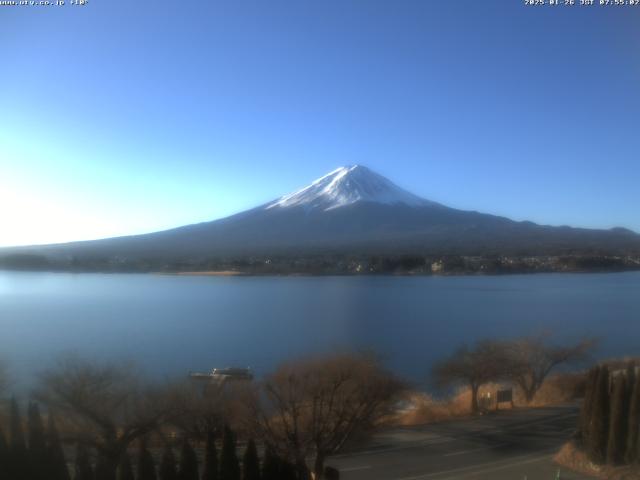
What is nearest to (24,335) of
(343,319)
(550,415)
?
(343,319)

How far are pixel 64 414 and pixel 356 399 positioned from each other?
2.59 metres

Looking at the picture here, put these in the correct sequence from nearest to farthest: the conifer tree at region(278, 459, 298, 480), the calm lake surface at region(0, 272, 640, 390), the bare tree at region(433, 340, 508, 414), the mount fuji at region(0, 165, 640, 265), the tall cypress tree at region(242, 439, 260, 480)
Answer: the tall cypress tree at region(242, 439, 260, 480)
the conifer tree at region(278, 459, 298, 480)
the bare tree at region(433, 340, 508, 414)
the calm lake surface at region(0, 272, 640, 390)
the mount fuji at region(0, 165, 640, 265)

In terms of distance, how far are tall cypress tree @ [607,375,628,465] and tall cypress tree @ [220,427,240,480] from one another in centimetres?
317

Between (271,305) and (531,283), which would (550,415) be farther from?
(531,283)

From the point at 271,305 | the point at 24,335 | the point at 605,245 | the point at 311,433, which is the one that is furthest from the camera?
the point at 605,245

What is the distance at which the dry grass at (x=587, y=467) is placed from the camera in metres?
4.77

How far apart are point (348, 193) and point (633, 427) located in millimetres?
52734

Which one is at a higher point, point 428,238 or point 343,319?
point 428,238

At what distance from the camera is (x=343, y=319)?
1628 cm

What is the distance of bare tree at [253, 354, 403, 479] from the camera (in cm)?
507

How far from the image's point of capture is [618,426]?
5098mm

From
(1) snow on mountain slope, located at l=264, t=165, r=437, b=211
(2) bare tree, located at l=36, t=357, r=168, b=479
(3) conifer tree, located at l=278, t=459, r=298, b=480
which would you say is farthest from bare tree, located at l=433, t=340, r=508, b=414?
(1) snow on mountain slope, located at l=264, t=165, r=437, b=211

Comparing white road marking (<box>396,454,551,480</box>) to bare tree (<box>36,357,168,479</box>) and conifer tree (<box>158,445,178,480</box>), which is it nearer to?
conifer tree (<box>158,445,178,480</box>)

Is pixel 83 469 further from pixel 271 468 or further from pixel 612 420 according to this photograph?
pixel 612 420
